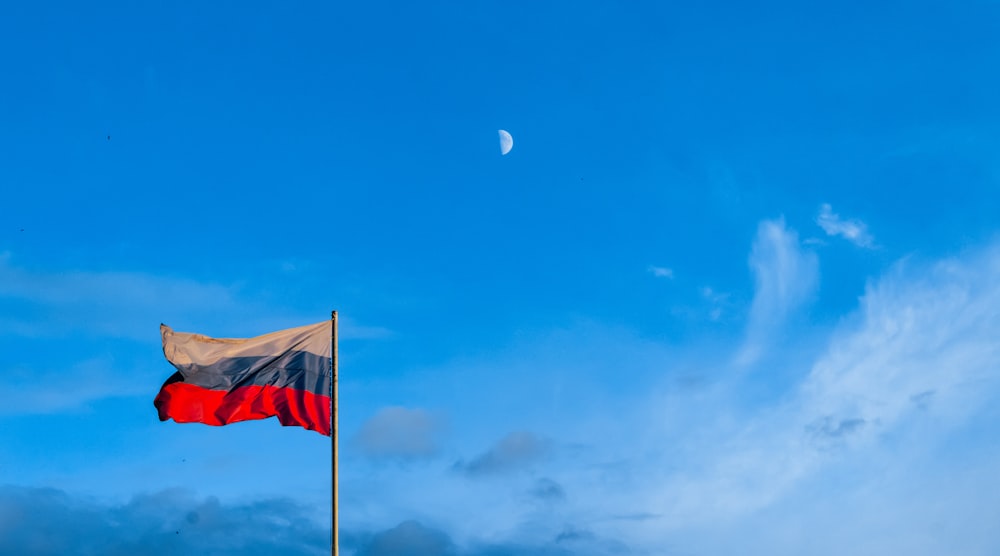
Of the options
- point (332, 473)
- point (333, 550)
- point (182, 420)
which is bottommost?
point (333, 550)

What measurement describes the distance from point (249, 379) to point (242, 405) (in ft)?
2.77

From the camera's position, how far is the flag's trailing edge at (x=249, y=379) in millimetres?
35969

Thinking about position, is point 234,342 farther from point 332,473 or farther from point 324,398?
point 332,473

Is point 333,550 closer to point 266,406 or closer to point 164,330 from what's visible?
point 266,406

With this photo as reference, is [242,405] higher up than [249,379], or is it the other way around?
[249,379]

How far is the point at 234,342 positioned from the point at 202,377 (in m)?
1.46

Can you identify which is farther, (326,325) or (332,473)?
(326,325)

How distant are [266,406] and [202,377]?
2.23m

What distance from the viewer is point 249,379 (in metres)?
36.8

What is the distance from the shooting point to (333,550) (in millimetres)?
33469

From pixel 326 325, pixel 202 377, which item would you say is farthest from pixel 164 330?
pixel 326 325

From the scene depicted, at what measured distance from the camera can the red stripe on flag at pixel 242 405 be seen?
118ft

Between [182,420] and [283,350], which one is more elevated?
[283,350]

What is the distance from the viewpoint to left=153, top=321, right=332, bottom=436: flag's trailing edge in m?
36.0
